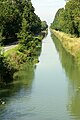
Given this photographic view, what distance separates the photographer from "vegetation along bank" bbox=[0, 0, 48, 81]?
145 ft

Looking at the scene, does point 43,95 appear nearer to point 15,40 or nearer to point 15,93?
point 15,93

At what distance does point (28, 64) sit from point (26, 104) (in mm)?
24860

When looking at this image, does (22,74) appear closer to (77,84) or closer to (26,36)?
(77,84)

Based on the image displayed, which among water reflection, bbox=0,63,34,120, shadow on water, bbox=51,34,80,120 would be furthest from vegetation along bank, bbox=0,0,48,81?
shadow on water, bbox=51,34,80,120

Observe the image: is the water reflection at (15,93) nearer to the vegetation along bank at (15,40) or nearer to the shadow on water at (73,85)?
the vegetation along bank at (15,40)

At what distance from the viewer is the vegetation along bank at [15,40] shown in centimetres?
4434

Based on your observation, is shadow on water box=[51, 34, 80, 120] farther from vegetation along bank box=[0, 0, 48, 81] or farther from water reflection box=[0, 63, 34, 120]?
vegetation along bank box=[0, 0, 48, 81]

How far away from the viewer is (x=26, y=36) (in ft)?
224

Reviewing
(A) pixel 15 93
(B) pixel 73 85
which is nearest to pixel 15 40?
(B) pixel 73 85

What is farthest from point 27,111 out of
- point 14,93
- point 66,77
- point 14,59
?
point 14,59

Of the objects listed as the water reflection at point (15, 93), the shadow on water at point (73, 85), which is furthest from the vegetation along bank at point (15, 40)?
the shadow on water at point (73, 85)

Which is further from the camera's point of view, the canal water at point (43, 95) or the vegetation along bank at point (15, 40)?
the vegetation along bank at point (15, 40)

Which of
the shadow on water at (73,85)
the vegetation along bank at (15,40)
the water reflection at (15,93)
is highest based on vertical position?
the vegetation along bank at (15,40)

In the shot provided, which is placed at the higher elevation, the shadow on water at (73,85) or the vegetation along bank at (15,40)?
the vegetation along bank at (15,40)
